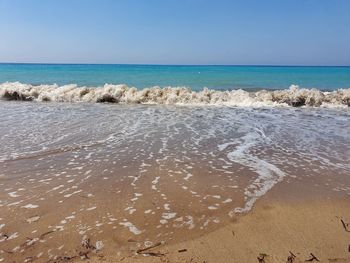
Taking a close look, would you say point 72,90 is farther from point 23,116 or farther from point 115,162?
point 115,162

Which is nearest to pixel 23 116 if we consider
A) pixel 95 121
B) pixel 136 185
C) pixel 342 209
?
pixel 95 121

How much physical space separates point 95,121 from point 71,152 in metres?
3.92

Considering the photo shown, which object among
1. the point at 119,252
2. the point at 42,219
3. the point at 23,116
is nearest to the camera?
the point at 119,252

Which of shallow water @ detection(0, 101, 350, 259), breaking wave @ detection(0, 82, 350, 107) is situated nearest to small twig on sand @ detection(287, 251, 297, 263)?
shallow water @ detection(0, 101, 350, 259)

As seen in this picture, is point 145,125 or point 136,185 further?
point 145,125

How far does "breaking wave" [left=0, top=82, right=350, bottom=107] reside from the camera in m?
16.4

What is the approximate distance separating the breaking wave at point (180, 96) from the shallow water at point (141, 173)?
22.1 feet

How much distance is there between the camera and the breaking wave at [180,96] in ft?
53.7

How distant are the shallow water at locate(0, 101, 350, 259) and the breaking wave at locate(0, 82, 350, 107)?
6729 millimetres

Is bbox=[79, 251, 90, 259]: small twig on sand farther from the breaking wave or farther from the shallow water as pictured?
the breaking wave

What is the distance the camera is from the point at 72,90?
18.4 m

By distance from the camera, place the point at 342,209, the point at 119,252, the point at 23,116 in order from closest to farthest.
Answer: the point at 119,252
the point at 342,209
the point at 23,116

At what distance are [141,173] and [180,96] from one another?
12171 millimetres

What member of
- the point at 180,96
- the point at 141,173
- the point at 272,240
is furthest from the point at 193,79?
the point at 272,240
